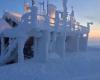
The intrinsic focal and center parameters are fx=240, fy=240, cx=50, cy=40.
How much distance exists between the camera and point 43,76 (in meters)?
10.7

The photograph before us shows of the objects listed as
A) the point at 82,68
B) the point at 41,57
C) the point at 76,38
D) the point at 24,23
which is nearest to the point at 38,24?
the point at 24,23

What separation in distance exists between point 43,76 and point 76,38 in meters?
13.9

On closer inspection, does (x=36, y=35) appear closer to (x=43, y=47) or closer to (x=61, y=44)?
(x=43, y=47)

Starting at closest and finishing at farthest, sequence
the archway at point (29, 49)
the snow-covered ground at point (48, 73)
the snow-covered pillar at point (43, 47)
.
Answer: the snow-covered ground at point (48, 73) < the snow-covered pillar at point (43, 47) < the archway at point (29, 49)

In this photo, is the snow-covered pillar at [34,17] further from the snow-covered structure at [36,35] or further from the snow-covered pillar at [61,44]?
the snow-covered pillar at [61,44]

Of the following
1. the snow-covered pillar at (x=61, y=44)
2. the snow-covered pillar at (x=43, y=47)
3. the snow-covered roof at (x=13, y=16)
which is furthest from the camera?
the snow-covered roof at (x=13, y=16)

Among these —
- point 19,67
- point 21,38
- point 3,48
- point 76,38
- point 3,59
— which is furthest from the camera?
point 76,38

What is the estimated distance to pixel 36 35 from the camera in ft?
49.7

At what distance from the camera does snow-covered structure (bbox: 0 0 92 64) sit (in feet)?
49.1

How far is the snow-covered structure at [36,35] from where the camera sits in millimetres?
14953

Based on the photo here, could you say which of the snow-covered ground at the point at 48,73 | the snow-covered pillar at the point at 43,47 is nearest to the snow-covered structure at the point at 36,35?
the snow-covered pillar at the point at 43,47

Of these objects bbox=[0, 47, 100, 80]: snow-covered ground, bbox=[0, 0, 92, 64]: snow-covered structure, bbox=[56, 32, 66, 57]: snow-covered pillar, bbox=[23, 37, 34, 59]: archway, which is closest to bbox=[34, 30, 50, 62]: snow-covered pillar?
bbox=[0, 0, 92, 64]: snow-covered structure

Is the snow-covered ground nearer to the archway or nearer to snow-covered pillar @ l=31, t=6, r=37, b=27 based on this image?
snow-covered pillar @ l=31, t=6, r=37, b=27

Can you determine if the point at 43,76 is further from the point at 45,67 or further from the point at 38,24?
the point at 38,24
